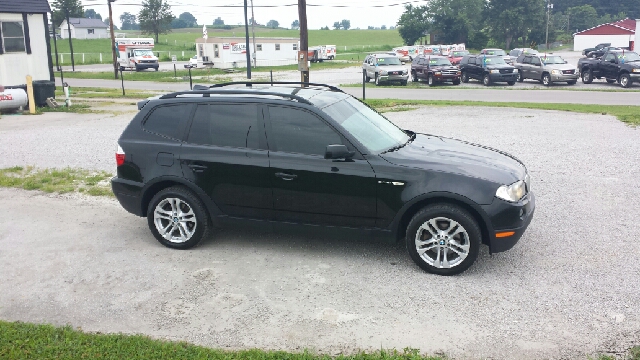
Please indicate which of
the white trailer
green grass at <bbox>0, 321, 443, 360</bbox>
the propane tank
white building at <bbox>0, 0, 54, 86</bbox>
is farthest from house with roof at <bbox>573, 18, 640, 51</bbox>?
green grass at <bbox>0, 321, 443, 360</bbox>

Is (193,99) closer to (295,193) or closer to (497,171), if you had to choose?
(295,193)

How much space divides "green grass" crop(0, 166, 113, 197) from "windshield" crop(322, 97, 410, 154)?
4345 mm

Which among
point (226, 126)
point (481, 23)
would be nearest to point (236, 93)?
point (226, 126)

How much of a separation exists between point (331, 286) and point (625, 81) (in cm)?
2618

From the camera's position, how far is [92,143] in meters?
13.4

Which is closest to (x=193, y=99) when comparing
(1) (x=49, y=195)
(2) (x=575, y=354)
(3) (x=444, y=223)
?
(3) (x=444, y=223)

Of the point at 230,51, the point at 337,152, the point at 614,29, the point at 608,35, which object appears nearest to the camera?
the point at 337,152

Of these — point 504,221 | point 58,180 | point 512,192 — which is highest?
point 512,192

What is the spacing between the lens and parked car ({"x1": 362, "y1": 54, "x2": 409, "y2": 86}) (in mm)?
30438

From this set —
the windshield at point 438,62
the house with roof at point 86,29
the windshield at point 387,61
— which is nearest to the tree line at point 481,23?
the windshield at point 438,62

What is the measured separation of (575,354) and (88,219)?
6.05 m

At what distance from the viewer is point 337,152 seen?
561 cm

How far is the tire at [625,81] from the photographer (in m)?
26.6

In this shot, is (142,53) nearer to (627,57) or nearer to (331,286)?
(627,57)
